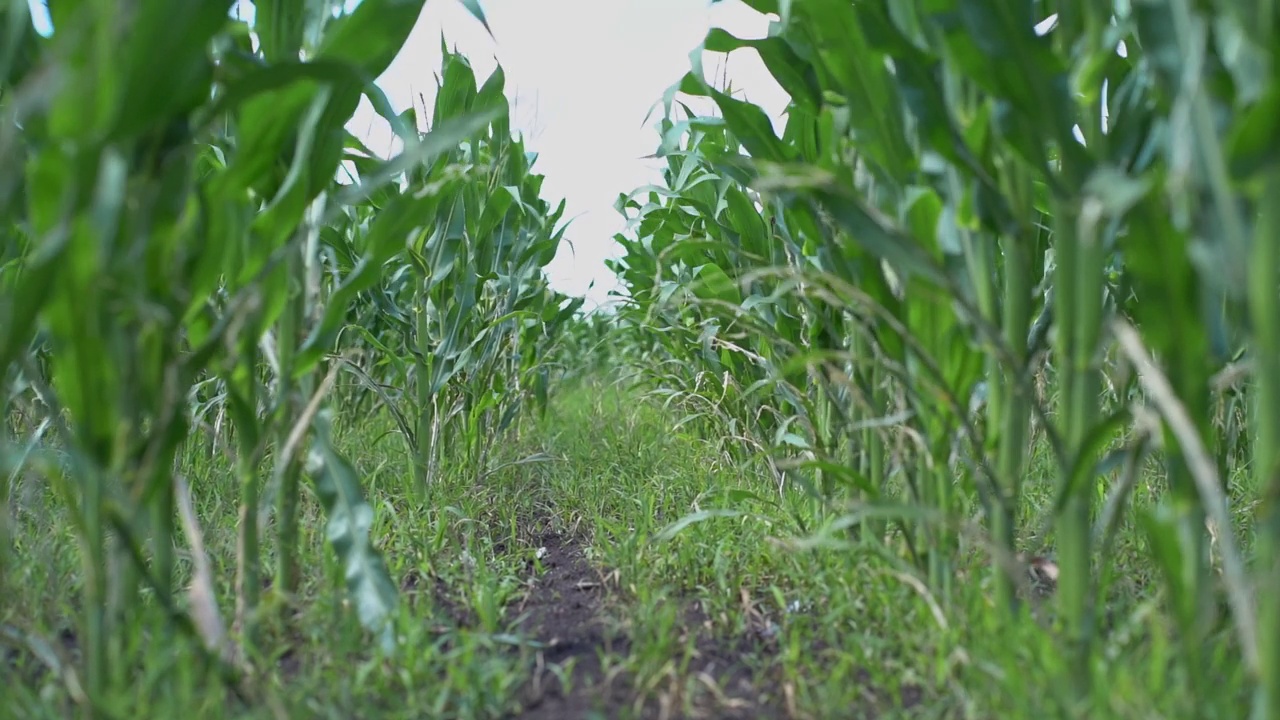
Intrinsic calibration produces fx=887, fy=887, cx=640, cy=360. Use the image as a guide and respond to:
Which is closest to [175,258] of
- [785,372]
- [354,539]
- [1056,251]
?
[354,539]

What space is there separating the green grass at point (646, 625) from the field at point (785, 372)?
0.01 metres

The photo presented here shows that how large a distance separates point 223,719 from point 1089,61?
1451 millimetres

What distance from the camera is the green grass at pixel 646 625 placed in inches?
48.3

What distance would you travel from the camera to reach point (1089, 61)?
3.91ft

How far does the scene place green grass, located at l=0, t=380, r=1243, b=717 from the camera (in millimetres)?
1226

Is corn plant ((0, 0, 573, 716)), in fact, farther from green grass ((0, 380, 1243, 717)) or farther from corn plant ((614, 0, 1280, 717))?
corn plant ((614, 0, 1280, 717))

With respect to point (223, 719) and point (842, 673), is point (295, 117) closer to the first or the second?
point (223, 719)

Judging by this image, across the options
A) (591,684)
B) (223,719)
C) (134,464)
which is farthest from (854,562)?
(134,464)

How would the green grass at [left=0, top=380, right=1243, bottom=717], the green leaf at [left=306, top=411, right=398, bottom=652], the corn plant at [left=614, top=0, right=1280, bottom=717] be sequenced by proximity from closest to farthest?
the corn plant at [left=614, top=0, right=1280, bottom=717] < the green grass at [left=0, top=380, right=1243, bottom=717] < the green leaf at [left=306, top=411, right=398, bottom=652]

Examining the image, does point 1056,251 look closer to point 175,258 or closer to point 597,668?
point 597,668

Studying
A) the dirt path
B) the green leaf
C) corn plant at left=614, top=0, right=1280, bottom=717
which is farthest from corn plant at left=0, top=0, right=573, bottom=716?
corn plant at left=614, top=0, right=1280, bottom=717

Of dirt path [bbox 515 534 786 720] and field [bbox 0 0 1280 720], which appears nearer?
field [bbox 0 0 1280 720]

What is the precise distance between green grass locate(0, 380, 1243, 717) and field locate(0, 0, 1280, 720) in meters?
0.01

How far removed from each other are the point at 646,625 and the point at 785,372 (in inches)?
20.2
